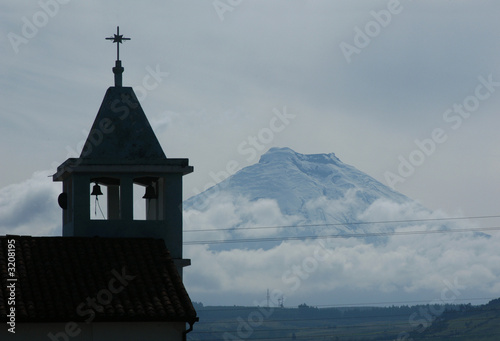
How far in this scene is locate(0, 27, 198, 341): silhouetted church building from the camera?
28000mm

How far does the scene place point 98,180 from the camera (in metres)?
34.1

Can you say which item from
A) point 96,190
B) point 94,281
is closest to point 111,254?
point 94,281

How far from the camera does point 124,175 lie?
32.4 metres

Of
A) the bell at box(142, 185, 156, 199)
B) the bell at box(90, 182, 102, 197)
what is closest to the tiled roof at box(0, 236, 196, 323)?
the bell at box(142, 185, 156, 199)

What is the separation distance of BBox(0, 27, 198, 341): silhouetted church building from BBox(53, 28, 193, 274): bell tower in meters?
0.03

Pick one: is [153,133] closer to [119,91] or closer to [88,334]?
[119,91]

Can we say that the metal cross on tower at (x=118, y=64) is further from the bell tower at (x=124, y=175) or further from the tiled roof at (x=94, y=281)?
the tiled roof at (x=94, y=281)

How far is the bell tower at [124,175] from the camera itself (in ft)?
106

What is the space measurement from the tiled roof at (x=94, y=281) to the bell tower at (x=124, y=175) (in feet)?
3.00

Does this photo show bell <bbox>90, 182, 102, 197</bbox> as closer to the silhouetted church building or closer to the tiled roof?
the silhouetted church building

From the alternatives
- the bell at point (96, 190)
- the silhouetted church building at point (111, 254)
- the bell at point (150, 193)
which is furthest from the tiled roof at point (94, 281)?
the bell at point (96, 190)

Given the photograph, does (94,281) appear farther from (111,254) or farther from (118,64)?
(118,64)

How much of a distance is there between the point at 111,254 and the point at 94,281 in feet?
5.19

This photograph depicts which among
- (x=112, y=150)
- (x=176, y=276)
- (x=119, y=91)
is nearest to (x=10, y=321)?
(x=176, y=276)
